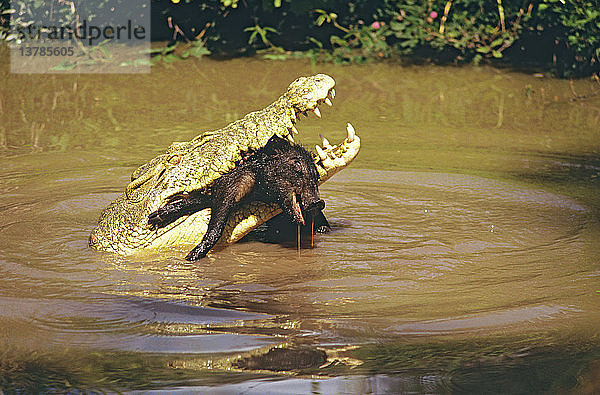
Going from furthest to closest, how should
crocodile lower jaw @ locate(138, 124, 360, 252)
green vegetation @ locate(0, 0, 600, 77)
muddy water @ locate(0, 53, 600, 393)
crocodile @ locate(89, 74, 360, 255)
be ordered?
1. green vegetation @ locate(0, 0, 600, 77)
2. crocodile lower jaw @ locate(138, 124, 360, 252)
3. crocodile @ locate(89, 74, 360, 255)
4. muddy water @ locate(0, 53, 600, 393)

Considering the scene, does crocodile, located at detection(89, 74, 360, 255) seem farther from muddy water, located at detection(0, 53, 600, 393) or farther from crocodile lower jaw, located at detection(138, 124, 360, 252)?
muddy water, located at detection(0, 53, 600, 393)

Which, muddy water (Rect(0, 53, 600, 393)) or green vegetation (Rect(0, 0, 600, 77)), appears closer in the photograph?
muddy water (Rect(0, 53, 600, 393))

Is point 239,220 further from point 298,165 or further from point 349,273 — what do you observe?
point 349,273

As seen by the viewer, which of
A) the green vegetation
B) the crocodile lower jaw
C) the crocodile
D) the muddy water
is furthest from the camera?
the green vegetation

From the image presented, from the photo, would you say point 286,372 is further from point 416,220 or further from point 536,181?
point 536,181

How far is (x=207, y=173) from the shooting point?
4734 millimetres

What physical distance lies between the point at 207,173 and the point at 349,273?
994mm

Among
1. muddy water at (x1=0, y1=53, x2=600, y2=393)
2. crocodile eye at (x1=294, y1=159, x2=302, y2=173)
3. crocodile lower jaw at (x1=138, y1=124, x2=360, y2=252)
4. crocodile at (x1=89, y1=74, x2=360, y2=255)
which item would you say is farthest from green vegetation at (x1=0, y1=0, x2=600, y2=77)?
crocodile eye at (x1=294, y1=159, x2=302, y2=173)

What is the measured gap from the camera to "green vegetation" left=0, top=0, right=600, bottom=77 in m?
10.1

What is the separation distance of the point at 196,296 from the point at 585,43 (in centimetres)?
670

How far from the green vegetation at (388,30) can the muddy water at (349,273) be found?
171cm

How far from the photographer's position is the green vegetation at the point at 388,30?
1005 cm

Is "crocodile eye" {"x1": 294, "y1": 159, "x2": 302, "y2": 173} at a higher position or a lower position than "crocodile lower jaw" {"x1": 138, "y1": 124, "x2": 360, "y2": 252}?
higher

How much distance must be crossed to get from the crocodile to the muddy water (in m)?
0.17
